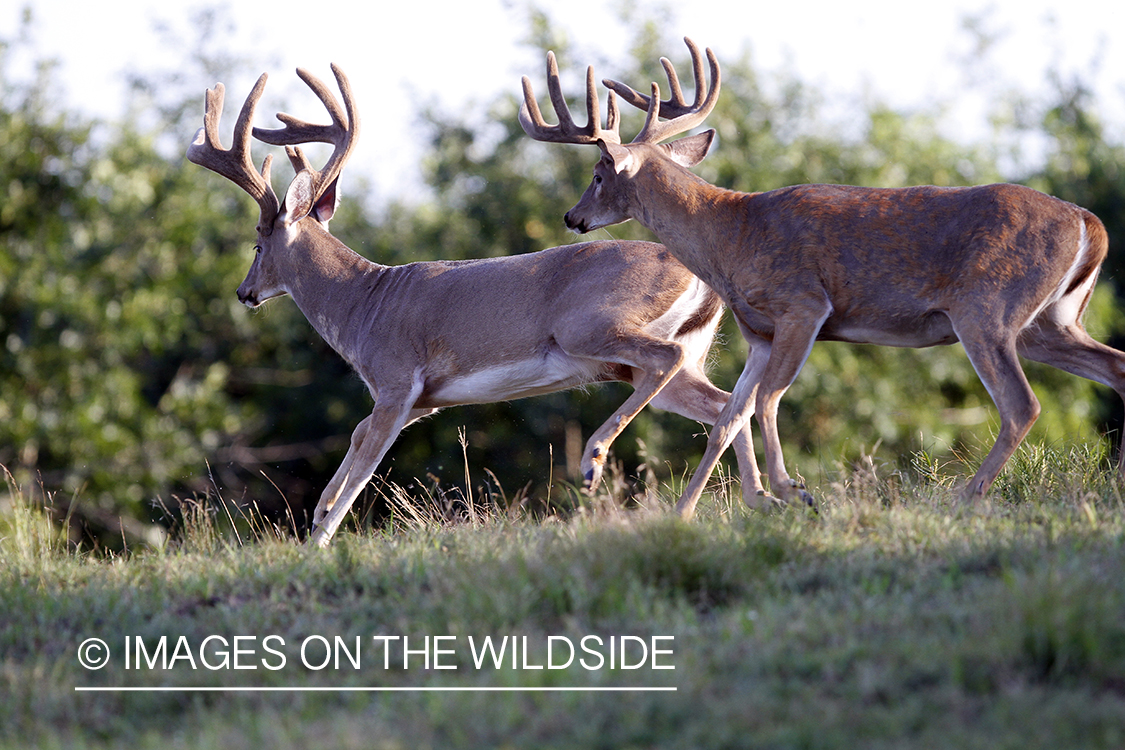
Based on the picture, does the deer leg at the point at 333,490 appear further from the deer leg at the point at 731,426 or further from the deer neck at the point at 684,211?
the deer leg at the point at 731,426

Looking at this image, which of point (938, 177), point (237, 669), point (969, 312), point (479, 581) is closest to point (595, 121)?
point (969, 312)

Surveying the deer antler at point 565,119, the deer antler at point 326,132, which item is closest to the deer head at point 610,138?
the deer antler at point 565,119

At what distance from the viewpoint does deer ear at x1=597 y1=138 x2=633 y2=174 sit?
265 inches

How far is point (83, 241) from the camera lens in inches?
670

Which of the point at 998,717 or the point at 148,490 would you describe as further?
the point at 148,490

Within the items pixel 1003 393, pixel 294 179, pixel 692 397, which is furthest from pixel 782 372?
pixel 294 179

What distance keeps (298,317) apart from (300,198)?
1374 centimetres

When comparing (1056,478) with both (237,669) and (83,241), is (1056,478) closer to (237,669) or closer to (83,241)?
(237,669)

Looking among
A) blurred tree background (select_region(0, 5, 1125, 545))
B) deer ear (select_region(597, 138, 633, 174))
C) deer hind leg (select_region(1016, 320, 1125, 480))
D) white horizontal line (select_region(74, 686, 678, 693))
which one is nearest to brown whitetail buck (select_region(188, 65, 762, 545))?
deer ear (select_region(597, 138, 633, 174))

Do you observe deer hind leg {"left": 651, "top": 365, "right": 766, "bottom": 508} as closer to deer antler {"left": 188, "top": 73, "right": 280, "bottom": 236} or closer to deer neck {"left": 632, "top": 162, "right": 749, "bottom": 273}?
deer neck {"left": 632, "top": 162, "right": 749, "bottom": 273}

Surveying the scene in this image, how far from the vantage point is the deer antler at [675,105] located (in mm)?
7175

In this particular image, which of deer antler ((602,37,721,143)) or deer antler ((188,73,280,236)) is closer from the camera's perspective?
deer antler ((602,37,721,143))

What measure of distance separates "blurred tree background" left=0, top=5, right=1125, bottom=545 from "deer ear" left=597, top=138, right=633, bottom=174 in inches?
342

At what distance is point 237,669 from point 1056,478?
4.34 metres
